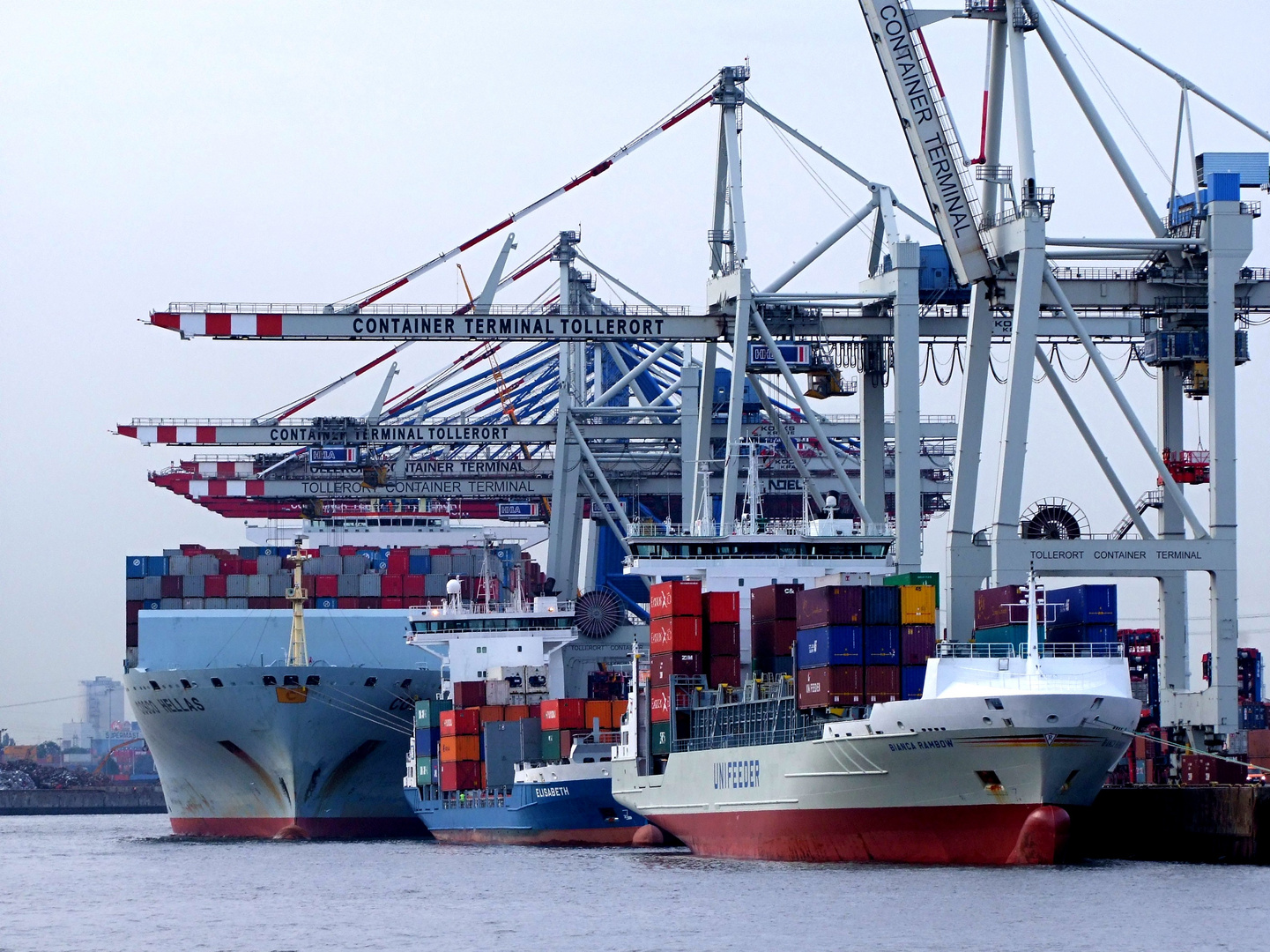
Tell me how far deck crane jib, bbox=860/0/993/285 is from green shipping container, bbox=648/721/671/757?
11498 millimetres

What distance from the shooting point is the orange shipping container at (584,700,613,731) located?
5241 centimetres

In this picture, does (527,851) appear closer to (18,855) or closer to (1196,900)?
(18,855)

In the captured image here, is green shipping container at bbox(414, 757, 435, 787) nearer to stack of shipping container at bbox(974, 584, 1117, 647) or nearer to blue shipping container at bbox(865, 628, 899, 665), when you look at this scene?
blue shipping container at bbox(865, 628, 899, 665)

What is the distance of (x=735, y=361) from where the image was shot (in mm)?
48625

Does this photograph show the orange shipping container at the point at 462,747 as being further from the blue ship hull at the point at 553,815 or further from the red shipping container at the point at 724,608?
the red shipping container at the point at 724,608

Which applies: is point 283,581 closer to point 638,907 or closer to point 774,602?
point 774,602

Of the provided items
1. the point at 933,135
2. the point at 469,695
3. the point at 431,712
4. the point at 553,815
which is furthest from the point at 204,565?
the point at 933,135

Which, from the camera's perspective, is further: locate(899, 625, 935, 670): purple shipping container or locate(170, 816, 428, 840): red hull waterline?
locate(170, 816, 428, 840): red hull waterline

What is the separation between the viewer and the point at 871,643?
37938mm

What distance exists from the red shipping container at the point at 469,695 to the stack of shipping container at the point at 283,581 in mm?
7414

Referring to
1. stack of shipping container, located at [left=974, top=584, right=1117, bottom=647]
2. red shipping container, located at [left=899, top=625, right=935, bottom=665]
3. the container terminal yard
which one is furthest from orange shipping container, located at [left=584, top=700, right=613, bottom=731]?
red shipping container, located at [left=899, top=625, right=935, bottom=665]

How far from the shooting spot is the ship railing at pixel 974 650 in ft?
122

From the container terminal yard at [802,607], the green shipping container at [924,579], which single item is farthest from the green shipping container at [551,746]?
the green shipping container at [924,579]

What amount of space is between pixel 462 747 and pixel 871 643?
19.4 metres
